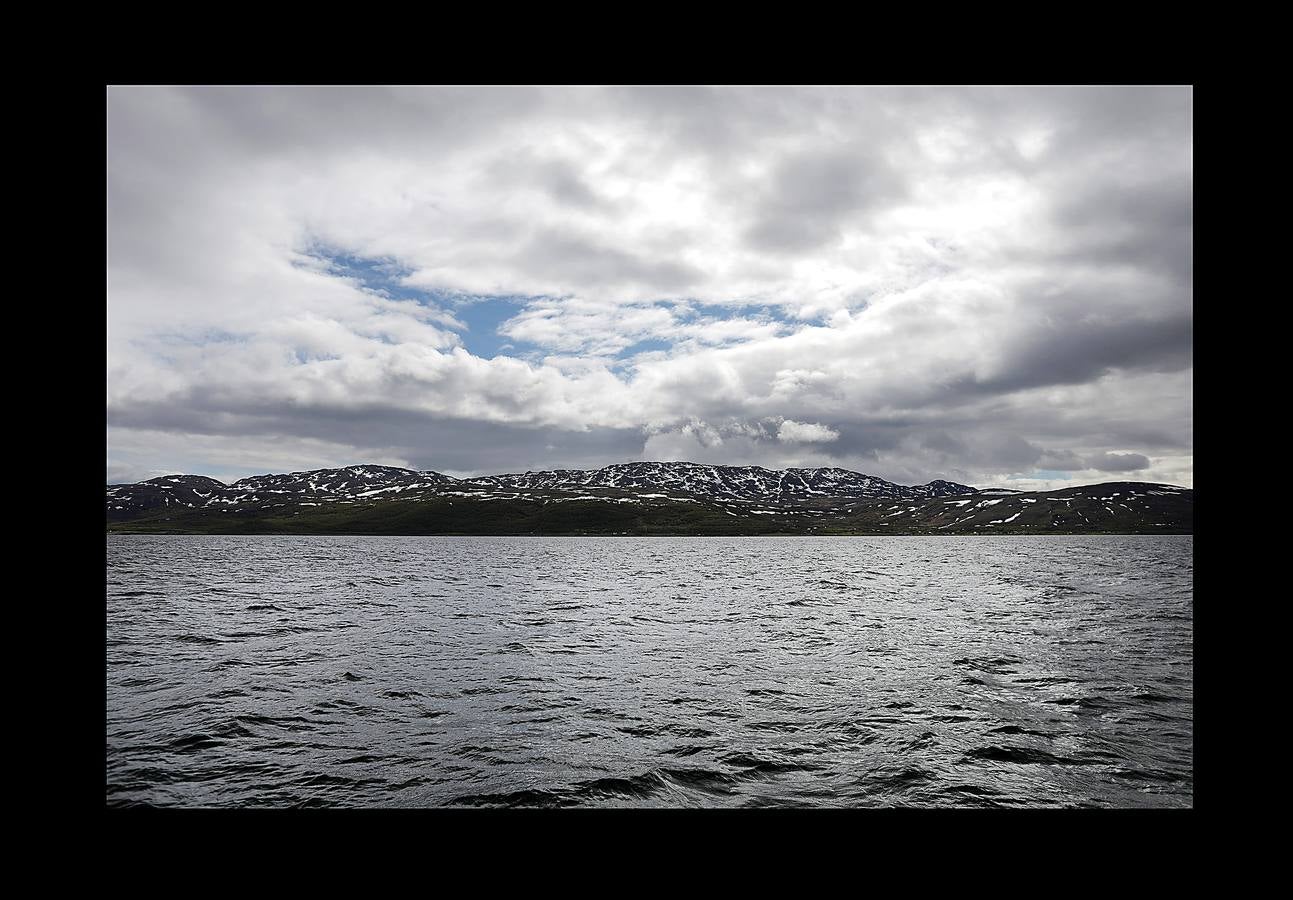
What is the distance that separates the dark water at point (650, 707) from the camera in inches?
454

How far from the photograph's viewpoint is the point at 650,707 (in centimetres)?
1667

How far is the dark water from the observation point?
11.5 metres
